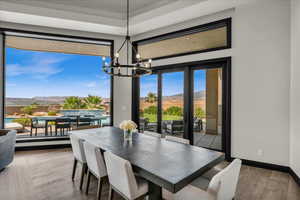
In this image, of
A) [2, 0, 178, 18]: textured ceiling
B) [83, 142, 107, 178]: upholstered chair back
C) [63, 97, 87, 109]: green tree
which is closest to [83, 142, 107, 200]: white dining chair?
[83, 142, 107, 178]: upholstered chair back

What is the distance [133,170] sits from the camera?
1.86m

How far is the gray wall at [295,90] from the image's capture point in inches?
117

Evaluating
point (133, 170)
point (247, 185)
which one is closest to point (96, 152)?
point (133, 170)

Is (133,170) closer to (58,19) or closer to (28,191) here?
(28,191)

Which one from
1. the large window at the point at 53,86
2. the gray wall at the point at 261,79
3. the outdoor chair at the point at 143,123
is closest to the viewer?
the gray wall at the point at 261,79

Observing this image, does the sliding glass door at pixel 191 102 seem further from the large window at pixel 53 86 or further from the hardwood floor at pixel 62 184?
the large window at pixel 53 86

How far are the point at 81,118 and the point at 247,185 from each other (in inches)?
187

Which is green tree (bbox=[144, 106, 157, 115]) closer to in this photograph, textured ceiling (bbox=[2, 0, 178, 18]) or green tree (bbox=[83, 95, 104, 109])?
green tree (bbox=[83, 95, 104, 109])

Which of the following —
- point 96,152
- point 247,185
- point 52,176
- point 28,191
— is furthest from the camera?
point 52,176

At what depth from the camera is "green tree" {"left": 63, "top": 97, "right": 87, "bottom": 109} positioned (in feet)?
20.6

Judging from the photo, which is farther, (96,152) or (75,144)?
(75,144)

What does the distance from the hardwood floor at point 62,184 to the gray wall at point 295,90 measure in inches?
17.6

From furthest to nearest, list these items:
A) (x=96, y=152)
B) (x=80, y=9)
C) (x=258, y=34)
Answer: (x=80, y=9) < (x=258, y=34) < (x=96, y=152)

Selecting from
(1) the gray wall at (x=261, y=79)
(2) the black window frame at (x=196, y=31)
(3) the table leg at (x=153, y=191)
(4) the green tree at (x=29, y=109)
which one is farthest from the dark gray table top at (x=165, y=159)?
(4) the green tree at (x=29, y=109)
